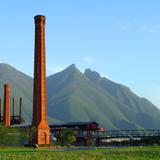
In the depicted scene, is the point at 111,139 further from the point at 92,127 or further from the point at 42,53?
the point at 42,53

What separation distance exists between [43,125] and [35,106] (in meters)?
4.84

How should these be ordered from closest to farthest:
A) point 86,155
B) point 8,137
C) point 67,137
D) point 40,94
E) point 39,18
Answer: point 86,155, point 8,137, point 40,94, point 39,18, point 67,137

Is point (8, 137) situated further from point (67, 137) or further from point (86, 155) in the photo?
point (86, 155)

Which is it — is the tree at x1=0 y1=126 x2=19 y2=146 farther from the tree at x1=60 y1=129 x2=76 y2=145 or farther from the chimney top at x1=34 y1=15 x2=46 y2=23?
the chimney top at x1=34 y1=15 x2=46 y2=23

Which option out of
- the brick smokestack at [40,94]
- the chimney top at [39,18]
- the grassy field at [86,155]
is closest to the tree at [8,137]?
the brick smokestack at [40,94]

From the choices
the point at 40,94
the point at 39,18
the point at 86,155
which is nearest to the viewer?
the point at 86,155

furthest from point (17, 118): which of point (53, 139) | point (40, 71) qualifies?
point (40, 71)

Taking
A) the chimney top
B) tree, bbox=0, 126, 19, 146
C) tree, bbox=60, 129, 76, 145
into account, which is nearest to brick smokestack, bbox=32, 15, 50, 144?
tree, bbox=0, 126, 19, 146

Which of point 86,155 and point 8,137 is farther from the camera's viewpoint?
point 8,137

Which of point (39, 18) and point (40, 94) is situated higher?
point (39, 18)

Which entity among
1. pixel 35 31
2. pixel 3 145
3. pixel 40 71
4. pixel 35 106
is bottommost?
pixel 3 145

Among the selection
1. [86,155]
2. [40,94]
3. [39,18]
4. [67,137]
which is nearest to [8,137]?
[40,94]

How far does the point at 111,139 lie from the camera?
504 feet

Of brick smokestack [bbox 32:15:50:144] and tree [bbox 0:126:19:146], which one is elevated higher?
brick smokestack [bbox 32:15:50:144]
